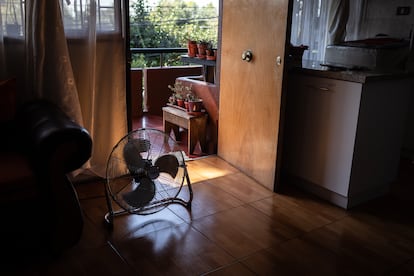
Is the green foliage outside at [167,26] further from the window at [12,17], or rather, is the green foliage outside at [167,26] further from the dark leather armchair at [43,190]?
the dark leather armchair at [43,190]

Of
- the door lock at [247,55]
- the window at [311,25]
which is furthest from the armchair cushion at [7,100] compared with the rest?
the window at [311,25]

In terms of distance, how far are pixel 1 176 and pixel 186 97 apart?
2.11 metres

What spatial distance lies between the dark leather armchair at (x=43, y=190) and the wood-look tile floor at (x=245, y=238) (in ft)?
Answer: 0.45

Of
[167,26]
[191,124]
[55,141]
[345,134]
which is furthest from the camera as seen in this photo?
[167,26]

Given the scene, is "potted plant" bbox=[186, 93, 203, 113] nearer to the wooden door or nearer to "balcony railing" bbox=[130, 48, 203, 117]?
the wooden door

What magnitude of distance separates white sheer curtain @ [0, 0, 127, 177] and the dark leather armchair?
1.68 ft

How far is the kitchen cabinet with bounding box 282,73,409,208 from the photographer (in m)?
2.45

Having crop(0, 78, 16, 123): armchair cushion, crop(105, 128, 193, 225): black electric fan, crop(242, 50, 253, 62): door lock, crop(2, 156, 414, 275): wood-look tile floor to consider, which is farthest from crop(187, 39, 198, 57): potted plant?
crop(0, 78, 16, 123): armchair cushion

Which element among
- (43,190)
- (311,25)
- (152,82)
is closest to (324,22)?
(311,25)

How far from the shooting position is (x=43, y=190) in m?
1.89

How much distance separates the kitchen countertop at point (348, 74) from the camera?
92.4 inches

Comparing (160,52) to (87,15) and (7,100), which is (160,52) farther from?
(7,100)

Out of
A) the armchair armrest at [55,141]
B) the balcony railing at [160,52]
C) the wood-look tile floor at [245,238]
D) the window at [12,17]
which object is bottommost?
the wood-look tile floor at [245,238]

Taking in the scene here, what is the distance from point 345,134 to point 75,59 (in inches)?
70.4
